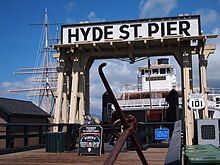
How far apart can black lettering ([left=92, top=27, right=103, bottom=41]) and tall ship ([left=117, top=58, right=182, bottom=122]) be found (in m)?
11.0

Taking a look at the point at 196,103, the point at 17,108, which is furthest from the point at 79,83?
the point at 17,108

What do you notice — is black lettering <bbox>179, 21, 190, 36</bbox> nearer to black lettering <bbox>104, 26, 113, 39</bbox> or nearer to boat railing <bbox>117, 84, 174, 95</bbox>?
black lettering <bbox>104, 26, 113, 39</bbox>

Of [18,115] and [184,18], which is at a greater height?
[184,18]

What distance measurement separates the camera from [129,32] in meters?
15.7

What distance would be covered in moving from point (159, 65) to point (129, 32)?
20.3 m

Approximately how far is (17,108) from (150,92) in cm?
1043

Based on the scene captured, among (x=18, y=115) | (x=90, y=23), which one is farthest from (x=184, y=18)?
(x=18, y=115)

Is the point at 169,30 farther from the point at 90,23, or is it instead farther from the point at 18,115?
the point at 18,115

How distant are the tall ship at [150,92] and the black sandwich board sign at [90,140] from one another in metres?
14.7

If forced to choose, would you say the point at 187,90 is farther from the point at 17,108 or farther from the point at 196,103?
the point at 17,108

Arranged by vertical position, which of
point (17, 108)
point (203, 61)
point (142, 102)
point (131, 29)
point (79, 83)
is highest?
point (131, 29)

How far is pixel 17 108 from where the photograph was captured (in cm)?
2409

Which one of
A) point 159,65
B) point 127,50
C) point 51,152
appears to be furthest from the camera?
point 159,65

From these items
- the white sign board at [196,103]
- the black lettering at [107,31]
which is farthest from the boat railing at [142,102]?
the white sign board at [196,103]
